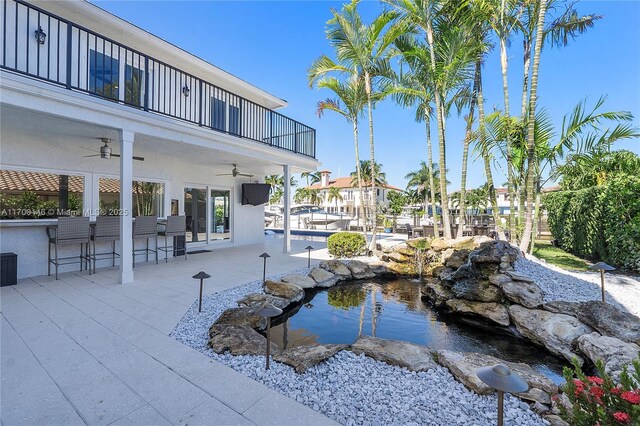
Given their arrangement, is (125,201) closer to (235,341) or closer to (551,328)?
(235,341)

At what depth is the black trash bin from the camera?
18.0ft

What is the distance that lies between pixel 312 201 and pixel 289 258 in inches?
1534

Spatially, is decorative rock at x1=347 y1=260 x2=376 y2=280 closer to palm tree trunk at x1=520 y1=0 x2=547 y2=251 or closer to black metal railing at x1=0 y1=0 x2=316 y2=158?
palm tree trunk at x1=520 y1=0 x2=547 y2=251

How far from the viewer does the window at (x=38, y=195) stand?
617 centimetres

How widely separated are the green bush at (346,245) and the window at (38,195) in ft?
21.9

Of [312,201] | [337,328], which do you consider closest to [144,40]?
[337,328]

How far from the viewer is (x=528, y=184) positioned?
23.7 feet

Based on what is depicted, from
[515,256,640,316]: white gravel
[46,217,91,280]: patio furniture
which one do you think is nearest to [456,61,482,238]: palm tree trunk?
[515,256,640,316]: white gravel

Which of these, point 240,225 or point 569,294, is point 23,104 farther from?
point 569,294

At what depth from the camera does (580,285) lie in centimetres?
592

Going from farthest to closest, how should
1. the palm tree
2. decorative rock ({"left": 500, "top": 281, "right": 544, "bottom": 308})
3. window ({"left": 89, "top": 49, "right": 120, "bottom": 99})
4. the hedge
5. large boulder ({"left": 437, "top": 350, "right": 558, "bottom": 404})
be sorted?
the palm tree
window ({"left": 89, "top": 49, "right": 120, "bottom": 99})
the hedge
decorative rock ({"left": 500, "top": 281, "right": 544, "bottom": 308})
large boulder ({"left": 437, "top": 350, "right": 558, "bottom": 404})

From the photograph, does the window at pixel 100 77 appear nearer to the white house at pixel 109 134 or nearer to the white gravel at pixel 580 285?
the white house at pixel 109 134

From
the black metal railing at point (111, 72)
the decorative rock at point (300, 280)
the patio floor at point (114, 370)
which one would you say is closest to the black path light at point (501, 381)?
the patio floor at point (114, 370)

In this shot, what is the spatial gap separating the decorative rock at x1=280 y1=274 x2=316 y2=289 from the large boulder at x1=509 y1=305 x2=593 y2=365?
12.1ft
